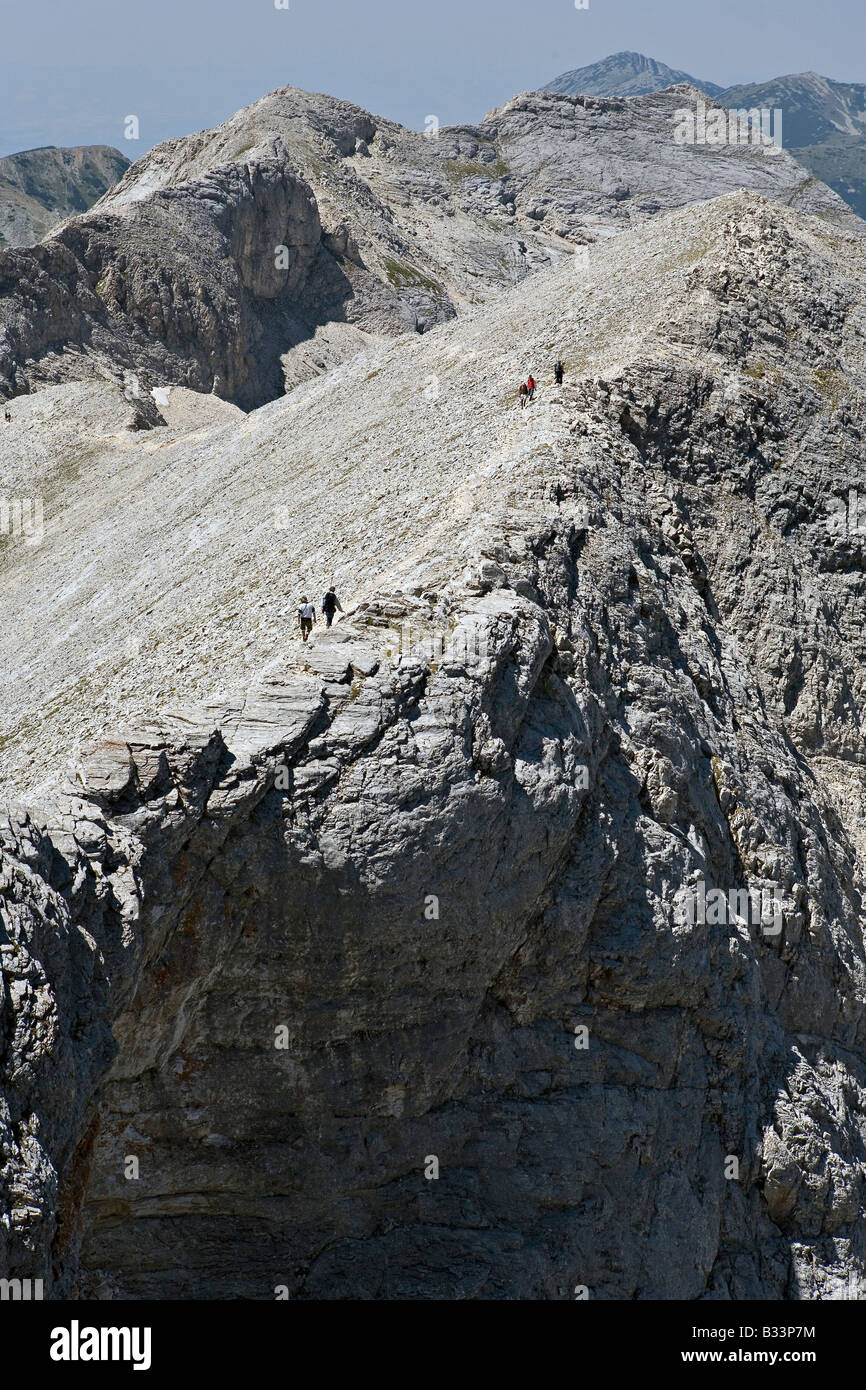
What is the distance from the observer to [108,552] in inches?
2422

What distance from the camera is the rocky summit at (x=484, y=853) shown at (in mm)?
25266

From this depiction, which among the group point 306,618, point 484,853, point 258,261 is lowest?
point 484,853

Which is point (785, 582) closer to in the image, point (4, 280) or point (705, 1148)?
point (705, 1148)

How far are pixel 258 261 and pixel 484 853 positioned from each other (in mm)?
132181

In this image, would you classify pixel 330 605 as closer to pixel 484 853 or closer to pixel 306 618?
pixel 306 618

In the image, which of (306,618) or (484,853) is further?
(306,618)

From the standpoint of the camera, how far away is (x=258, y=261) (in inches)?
5758

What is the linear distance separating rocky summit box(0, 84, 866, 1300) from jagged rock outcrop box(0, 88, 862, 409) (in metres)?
65.3

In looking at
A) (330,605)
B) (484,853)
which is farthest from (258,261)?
(484,853)

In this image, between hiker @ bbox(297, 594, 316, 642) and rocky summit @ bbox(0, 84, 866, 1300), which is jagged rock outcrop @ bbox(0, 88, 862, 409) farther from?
hiker @ bbox(297, 594, 316, 642)

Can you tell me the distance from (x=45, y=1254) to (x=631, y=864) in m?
17.8

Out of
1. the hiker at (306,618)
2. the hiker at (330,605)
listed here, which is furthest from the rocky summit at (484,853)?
the hiker at (330,605)

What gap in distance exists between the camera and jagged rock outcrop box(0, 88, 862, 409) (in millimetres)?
113938

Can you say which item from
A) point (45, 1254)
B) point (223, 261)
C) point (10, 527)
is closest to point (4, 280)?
point (223, 261)
